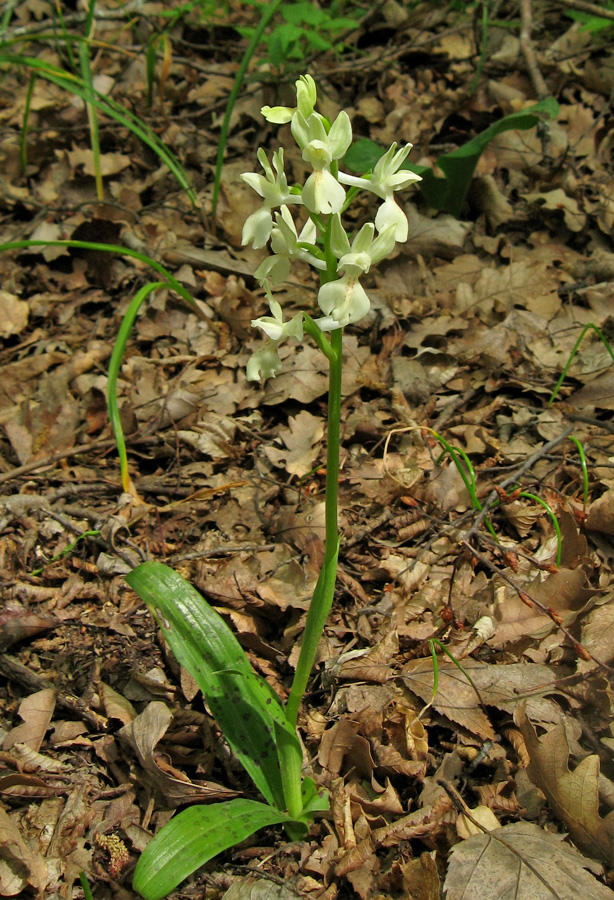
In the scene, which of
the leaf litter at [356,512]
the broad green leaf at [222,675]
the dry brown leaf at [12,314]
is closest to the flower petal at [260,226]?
the broad green leaf at [222,675]

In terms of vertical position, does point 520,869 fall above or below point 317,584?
below

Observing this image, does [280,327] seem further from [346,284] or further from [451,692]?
[451,692]

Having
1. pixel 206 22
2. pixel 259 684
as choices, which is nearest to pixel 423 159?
pixel 206 22

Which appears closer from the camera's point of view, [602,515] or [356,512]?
[602,515]

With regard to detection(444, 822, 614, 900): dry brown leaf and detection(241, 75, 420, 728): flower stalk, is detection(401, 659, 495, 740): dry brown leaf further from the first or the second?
detection(241, 75, 420, 728): flower stalk

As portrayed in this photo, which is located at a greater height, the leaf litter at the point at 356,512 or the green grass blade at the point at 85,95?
the green grass blade at the point at 85,95

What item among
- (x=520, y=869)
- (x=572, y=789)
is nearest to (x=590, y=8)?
(x=572, y=789)

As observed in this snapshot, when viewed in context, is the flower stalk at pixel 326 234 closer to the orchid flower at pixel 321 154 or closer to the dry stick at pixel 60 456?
the orchid flower at pixel 321 154
